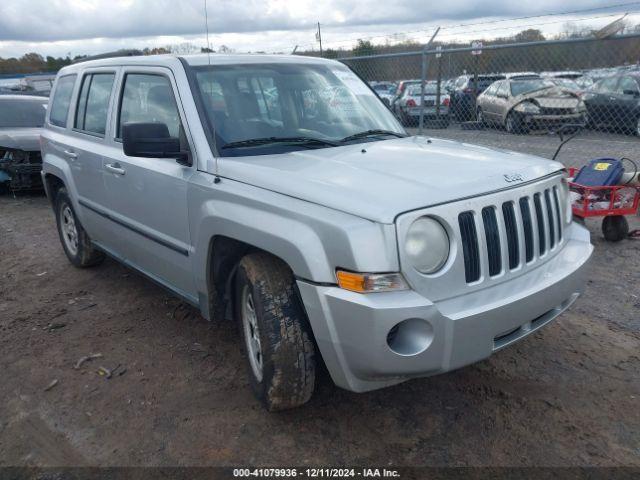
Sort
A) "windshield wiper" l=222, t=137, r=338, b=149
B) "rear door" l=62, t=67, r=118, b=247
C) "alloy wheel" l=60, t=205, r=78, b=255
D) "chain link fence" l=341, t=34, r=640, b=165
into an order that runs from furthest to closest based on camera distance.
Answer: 1. "chain link fence" l=341, t=34, r=640, b=165
2. "alloy wheel" l=60, t=205, r=78, b=255
3. "rear door" l=62, t=67, r=118, b=247
4. "windshield wiper" l=222, t=137, r=338, b=149

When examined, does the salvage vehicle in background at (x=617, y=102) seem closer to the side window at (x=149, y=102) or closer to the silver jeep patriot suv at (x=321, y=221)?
the silver jeep patriot suv at (x=321, y=221)

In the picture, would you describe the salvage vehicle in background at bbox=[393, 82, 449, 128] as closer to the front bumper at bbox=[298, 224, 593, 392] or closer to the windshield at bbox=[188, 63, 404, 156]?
the windshield at bbox=[188, 63, 404, 156]

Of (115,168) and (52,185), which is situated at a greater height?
(115,168)

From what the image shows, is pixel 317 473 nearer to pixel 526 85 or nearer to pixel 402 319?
pixel 402 319

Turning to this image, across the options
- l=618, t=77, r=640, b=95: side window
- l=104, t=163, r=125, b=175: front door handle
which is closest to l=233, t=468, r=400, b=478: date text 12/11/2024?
l=104, t=163, r=125, b=175: front door handle

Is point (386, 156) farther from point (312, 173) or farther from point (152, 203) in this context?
point (152, 203)

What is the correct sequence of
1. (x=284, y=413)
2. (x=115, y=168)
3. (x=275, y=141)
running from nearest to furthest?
(x=284, y=413)
(x=275, y=141)
(x=115, y=168)

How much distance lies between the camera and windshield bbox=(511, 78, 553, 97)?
13200mm

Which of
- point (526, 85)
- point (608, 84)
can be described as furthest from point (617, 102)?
point (526, 85)

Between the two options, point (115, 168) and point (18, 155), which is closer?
point (115, 168)

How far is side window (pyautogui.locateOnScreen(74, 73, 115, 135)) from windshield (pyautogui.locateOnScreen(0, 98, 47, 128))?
19.6ft

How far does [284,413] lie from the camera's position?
309 cm

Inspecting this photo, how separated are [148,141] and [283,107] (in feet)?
3.08

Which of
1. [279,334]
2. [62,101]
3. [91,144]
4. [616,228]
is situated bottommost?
[616,228]
